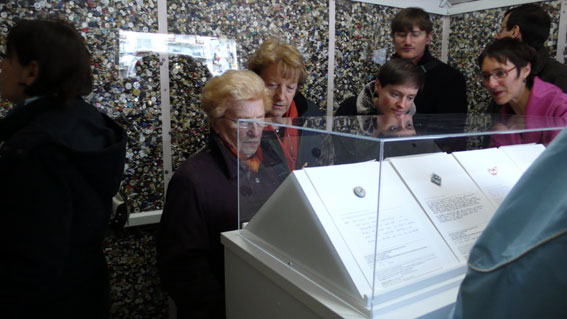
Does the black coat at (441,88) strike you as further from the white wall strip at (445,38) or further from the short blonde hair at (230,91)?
the short blonde hair at (230,91)

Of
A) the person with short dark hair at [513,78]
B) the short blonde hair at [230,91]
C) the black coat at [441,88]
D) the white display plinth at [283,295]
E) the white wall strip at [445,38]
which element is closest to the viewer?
the white display plinth at [283,295]

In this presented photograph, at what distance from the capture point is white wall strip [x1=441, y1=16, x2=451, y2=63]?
3105 mm

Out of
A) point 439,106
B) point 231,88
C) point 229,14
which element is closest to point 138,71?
point 229,14

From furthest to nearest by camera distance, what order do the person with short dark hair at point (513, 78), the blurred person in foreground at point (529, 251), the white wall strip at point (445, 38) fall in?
the white wall strip at point (445, 38) → the person with short dark hair at point (513, 78) → the blurred person in foreground at point (529, 251)

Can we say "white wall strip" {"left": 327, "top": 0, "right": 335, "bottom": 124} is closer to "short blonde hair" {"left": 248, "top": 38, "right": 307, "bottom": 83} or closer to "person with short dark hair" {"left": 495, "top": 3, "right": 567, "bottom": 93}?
"short blonde hair" {"left": 248, "top": 38, "right": 307, "bottom": 83}

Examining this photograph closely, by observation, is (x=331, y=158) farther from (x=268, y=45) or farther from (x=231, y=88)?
(x=268, y=45)

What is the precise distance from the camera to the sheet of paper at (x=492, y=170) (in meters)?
1.01

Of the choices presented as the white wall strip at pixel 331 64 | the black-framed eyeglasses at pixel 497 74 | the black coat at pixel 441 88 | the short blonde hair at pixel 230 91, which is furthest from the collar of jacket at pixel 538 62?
the short blonde hair at pixel 230 91

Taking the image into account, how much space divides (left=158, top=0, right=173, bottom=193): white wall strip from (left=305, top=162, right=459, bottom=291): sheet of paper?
1455mm

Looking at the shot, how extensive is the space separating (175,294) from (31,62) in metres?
0.87

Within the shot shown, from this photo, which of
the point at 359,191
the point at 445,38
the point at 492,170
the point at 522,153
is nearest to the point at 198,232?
the point at 359,191

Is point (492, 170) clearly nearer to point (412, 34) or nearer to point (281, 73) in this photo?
point (281, 73)

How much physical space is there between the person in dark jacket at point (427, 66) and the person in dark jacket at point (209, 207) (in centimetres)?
143

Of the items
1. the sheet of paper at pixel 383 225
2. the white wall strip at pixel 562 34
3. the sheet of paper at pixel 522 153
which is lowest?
the sheet of paper at pixel 383 225
